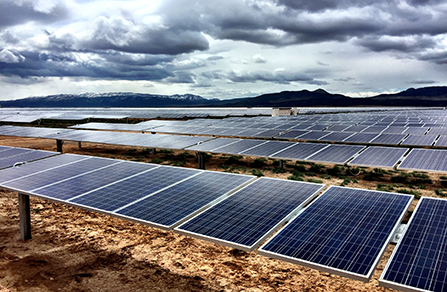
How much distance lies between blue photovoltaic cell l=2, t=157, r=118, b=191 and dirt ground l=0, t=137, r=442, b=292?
2.06 m

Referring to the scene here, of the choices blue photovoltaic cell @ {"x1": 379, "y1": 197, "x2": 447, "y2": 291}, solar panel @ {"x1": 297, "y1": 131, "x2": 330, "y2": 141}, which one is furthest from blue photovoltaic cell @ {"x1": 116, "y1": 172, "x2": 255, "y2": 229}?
solar panel @ {"x1": 297, "y1": 131, "x2": 330, "y2": 141}

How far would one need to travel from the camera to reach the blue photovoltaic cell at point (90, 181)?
28.5ft

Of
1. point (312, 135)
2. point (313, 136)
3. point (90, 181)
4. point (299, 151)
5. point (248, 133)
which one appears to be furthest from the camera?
point (248, 133)

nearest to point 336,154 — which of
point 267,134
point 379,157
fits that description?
point 379,157

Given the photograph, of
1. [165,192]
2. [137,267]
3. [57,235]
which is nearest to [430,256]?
[165,192]

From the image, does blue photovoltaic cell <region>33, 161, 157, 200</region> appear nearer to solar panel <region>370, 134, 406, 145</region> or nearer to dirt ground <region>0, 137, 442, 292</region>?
dirt ground <region>0, 137, 442, 292</region>

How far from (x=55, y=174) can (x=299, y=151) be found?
38.9 ft

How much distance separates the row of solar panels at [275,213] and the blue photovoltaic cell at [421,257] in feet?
0.05

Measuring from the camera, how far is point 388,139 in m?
20.7

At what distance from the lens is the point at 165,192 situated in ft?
28.0

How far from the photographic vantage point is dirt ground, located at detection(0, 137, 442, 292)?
7891mm

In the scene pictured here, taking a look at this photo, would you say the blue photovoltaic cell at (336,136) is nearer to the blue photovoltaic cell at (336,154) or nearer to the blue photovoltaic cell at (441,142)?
the blue photovoltaic cell at (336,154)

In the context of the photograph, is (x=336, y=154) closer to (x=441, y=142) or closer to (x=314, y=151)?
(x=314, y=151)

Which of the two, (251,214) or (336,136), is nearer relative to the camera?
(251,214)
